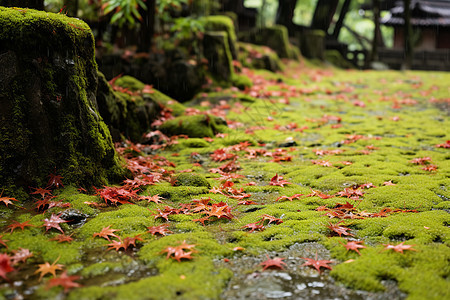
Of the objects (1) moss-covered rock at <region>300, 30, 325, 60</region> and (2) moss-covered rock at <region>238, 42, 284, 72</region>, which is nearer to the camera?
(2) moss-covered rock at <region>238, 42, 284, 72</region>

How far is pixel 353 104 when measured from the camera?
11383 mm

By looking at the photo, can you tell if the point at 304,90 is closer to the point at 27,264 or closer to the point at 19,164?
the point at 19,164

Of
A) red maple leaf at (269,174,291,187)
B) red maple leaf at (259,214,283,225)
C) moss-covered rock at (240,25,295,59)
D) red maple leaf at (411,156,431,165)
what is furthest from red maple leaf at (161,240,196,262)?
moss-covered rock at (240,25,295,59)

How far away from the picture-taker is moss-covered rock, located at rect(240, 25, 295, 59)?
61.4 feet

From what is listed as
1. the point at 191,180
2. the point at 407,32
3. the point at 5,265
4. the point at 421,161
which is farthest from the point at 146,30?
the point at 407,32

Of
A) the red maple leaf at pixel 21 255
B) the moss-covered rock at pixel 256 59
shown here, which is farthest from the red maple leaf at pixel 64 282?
the moss-covered rock at pixel 256 59

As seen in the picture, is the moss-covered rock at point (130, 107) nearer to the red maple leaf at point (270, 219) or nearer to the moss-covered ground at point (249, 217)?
the moss-covered ground at point (249, 217)

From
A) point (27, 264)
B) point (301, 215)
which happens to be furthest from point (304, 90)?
point (27, 264)

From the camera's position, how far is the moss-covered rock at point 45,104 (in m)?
3.78

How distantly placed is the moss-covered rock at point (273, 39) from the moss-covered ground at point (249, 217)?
38.7ft

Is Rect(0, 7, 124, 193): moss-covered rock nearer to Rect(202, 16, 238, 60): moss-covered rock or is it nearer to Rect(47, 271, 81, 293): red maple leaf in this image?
Rect(47, 271, 81, 293): red maple leaf

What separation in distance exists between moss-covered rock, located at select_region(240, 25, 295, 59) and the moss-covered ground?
38.7 feet

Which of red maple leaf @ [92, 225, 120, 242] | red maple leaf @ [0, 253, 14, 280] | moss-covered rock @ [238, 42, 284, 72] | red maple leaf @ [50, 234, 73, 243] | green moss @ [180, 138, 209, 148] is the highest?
moss-covered rock @ [238, 42, 284, 72]

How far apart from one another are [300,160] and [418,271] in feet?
11.7
